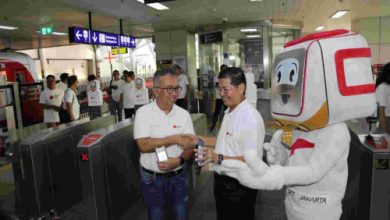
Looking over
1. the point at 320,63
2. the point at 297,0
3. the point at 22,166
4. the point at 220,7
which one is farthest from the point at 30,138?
the point at 297,0

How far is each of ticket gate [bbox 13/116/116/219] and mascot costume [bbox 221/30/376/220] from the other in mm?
2554

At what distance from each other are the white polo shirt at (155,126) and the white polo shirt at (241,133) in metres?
0.43

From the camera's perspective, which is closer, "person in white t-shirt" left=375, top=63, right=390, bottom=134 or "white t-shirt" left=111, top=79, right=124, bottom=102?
"person in white t-shirt" left=375, top=63, right=390, bottom=134

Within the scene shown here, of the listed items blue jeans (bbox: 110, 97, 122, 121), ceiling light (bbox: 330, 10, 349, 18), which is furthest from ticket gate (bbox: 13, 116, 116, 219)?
ceiling light (bbox: 330, 10, 349, 18)

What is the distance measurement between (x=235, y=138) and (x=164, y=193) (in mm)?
766

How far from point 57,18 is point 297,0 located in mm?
6367

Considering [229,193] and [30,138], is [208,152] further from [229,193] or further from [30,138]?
[30,138]

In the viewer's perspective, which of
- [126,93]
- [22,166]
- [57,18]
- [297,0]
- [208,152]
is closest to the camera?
[208,152]

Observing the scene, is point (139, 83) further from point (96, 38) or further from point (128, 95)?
point (96, 38)

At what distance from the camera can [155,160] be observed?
86.4 inches

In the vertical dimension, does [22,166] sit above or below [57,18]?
below

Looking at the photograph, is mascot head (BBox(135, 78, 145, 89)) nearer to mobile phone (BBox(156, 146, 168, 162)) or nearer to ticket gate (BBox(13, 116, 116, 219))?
ticket gate (BBox(13, 116, 116, 219))

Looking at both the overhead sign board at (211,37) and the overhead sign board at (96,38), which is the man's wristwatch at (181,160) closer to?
the overhead sign board at (96,38)

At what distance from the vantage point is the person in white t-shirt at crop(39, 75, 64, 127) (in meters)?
5.46
